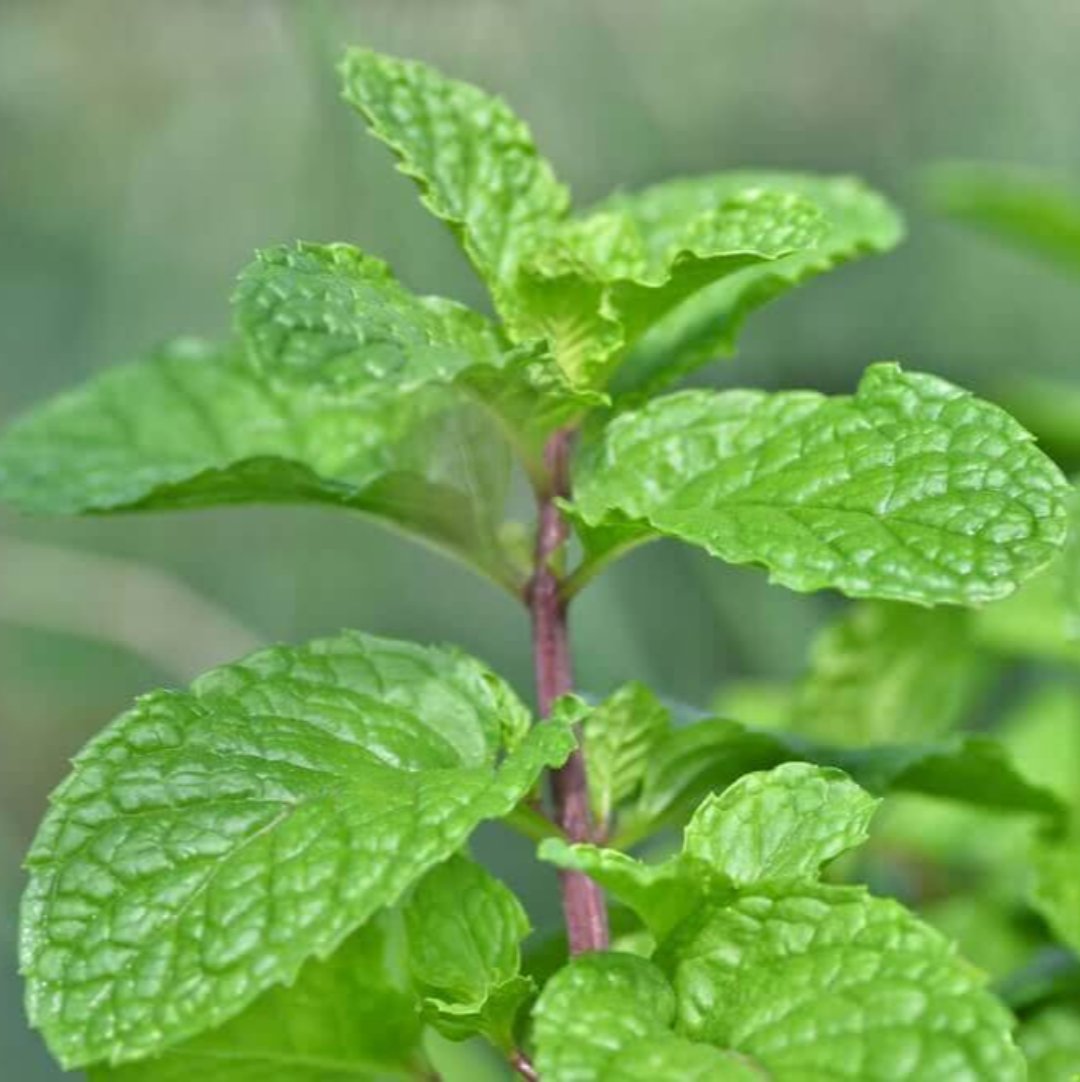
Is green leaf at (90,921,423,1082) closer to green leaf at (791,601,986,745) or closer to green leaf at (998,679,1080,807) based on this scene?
green leaf at (791,601,986,745)

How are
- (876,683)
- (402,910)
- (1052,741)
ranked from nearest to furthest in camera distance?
(402,910) → (876,683) → (1052,741)

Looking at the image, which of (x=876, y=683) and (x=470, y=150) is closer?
(x=470, y=150)

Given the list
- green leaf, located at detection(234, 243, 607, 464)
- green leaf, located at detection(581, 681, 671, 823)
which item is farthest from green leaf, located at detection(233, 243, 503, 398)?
green leaf, located at detection(581, 681, 671, 823)

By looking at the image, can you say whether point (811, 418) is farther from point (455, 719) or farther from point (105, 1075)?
point (105, 1075)

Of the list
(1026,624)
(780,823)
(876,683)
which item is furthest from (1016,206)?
(780,823)

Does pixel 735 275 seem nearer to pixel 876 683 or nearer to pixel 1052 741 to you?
pixel 876 683

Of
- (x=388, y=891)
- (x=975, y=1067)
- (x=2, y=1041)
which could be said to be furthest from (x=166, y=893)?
(x=2, y=1041)
